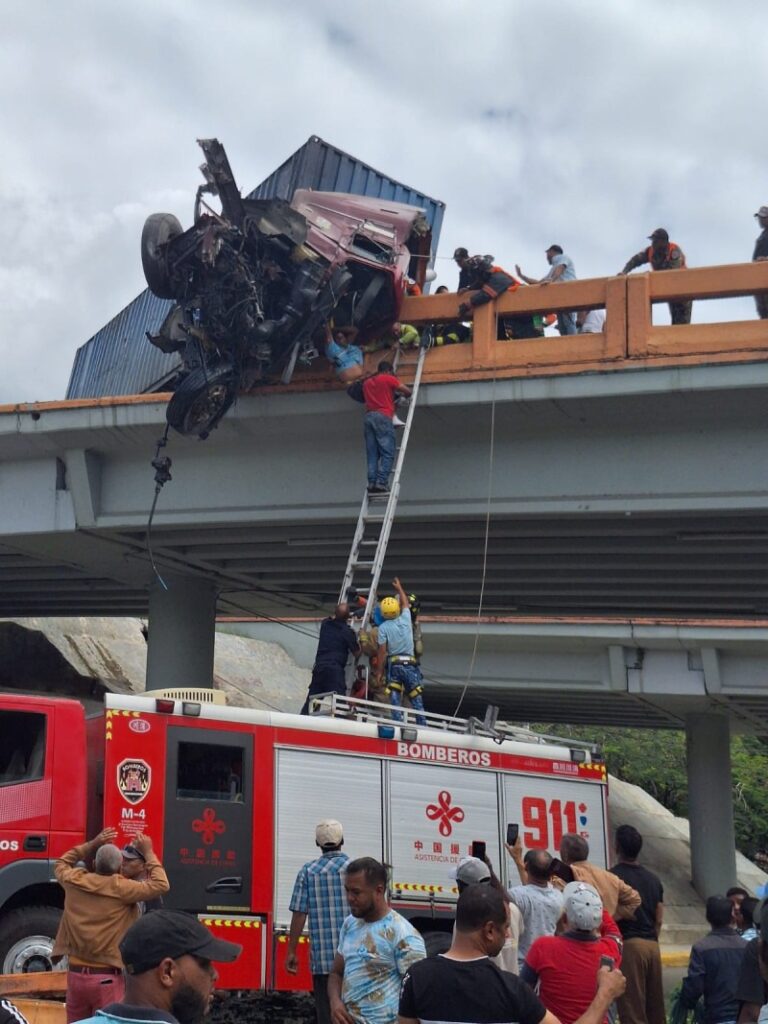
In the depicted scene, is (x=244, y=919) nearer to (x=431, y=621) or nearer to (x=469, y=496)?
(x=469, y=496)

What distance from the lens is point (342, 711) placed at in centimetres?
1163

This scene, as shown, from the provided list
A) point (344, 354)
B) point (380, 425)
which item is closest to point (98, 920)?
point (380, 425)

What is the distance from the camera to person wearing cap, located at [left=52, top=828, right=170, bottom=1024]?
7.58 metres

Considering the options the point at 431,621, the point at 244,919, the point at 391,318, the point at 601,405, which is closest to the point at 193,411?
the point at 391,318

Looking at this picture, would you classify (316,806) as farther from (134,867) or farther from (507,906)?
(507,906)

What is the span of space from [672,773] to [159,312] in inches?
1224

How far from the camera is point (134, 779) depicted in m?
10.2

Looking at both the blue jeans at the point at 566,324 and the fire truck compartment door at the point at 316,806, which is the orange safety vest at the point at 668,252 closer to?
the blue jeans at the point at 566,324

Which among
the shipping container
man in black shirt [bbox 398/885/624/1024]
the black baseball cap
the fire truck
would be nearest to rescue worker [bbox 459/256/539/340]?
the shipping container

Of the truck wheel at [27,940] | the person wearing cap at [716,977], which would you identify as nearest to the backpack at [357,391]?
the truck wheel at [27,940]

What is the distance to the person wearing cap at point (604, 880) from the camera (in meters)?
8.41

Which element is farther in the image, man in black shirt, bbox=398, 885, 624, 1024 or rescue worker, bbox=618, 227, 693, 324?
rescue worker, bbox=618, 227, 693, 324

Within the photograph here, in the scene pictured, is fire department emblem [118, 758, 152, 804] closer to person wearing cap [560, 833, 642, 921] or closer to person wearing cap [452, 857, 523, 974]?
person wearing cap [452, 857, 523, 974]

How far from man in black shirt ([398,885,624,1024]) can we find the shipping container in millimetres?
13249
